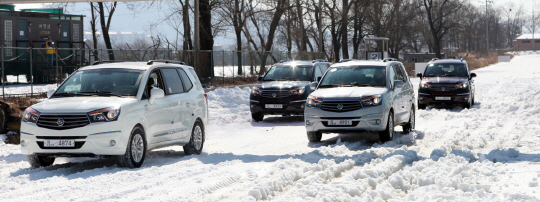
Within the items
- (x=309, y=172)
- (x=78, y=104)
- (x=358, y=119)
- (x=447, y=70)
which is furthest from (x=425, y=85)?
(x=78, y=104)

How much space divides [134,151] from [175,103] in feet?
4.63

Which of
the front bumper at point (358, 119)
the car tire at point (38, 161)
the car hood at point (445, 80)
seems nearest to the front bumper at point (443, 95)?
the car hood at point (445, 80)

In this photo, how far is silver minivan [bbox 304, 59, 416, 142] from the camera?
11328mm

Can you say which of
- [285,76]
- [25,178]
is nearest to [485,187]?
[25,178]

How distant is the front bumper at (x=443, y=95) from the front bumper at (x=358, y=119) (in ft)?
29.9

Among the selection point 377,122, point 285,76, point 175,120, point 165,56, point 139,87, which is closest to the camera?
point 139,87

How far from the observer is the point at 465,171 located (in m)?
7.73

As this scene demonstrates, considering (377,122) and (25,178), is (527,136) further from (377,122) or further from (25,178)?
(25,178)

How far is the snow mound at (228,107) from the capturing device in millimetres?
17391

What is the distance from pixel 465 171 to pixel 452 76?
1404 centimetres

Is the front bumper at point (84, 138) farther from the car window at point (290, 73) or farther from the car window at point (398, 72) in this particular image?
the car window at point (290, 73)

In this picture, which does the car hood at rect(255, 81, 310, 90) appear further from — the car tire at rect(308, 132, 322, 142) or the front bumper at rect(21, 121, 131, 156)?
the front bumper at rect(21, 121, 131, 156)

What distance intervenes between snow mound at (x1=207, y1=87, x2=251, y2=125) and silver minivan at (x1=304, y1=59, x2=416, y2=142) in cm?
492

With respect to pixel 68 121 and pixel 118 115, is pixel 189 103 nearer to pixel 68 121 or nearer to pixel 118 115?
pixel 118 115
